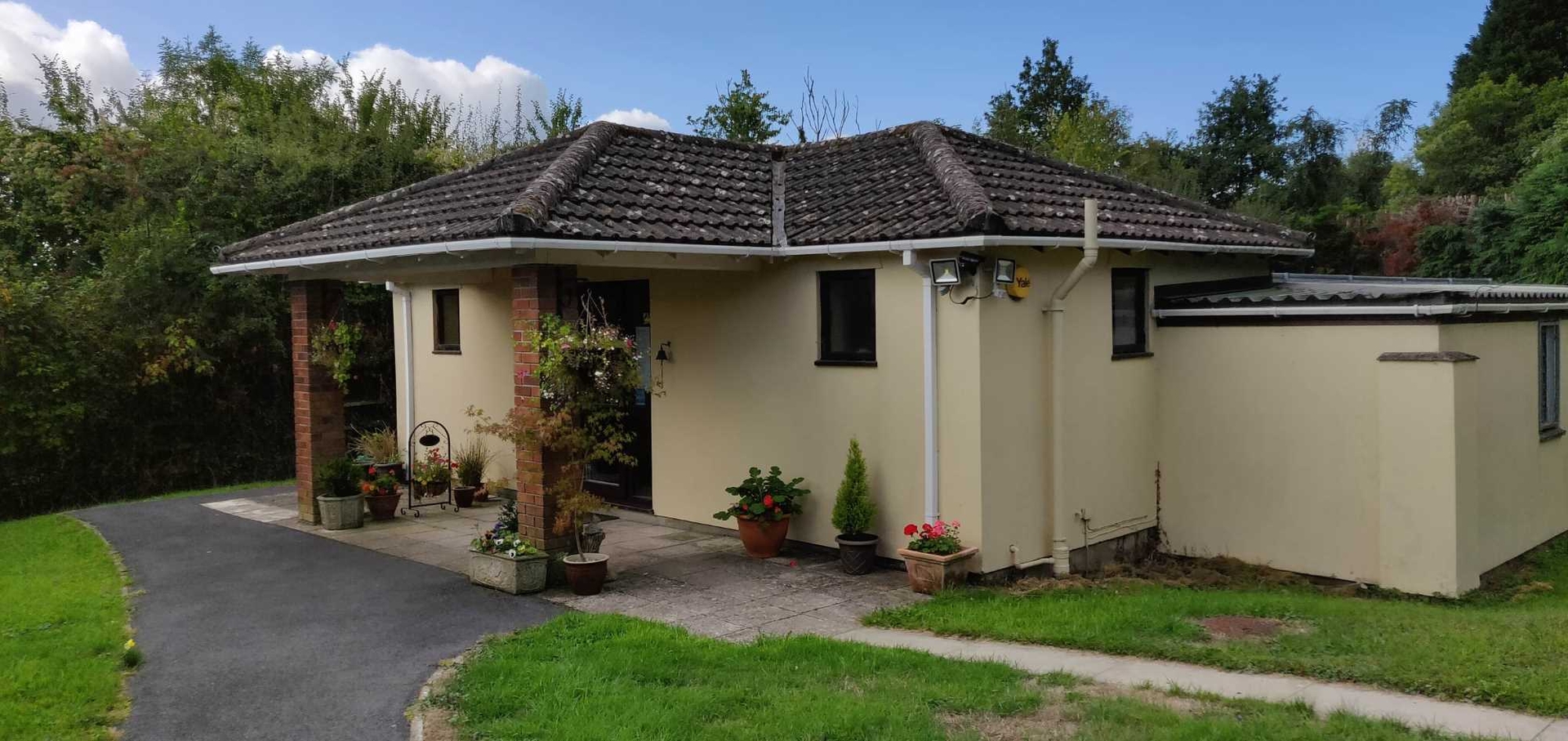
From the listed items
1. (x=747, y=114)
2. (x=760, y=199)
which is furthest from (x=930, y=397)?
(x=747, y=114)

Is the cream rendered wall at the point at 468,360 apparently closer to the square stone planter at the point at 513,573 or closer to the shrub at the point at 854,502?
the square stone planter at the point at 513,573

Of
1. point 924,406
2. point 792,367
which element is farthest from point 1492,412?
point 792,367

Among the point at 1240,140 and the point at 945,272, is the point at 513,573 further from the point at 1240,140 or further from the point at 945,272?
the point at 1240,140

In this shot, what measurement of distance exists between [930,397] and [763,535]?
2039 millimetres

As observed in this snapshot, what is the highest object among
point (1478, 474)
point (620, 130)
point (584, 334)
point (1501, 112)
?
point (1501, 112)

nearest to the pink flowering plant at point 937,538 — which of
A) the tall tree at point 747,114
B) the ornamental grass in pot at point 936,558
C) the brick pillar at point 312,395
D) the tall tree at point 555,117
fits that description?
the ornamental grass in pot at point 936,558

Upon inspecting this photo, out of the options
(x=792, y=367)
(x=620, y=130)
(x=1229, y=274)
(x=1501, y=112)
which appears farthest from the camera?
(x=1501, y=112)

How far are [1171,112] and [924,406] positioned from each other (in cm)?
3768

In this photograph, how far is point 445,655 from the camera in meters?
6.29

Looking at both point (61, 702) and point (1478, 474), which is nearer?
point (61, 702)

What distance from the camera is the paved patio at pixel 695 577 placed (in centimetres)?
713

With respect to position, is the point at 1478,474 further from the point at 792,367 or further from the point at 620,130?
the point at 620,130

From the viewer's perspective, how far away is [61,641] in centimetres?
643

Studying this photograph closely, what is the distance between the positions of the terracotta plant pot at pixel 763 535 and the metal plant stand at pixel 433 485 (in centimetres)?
442
